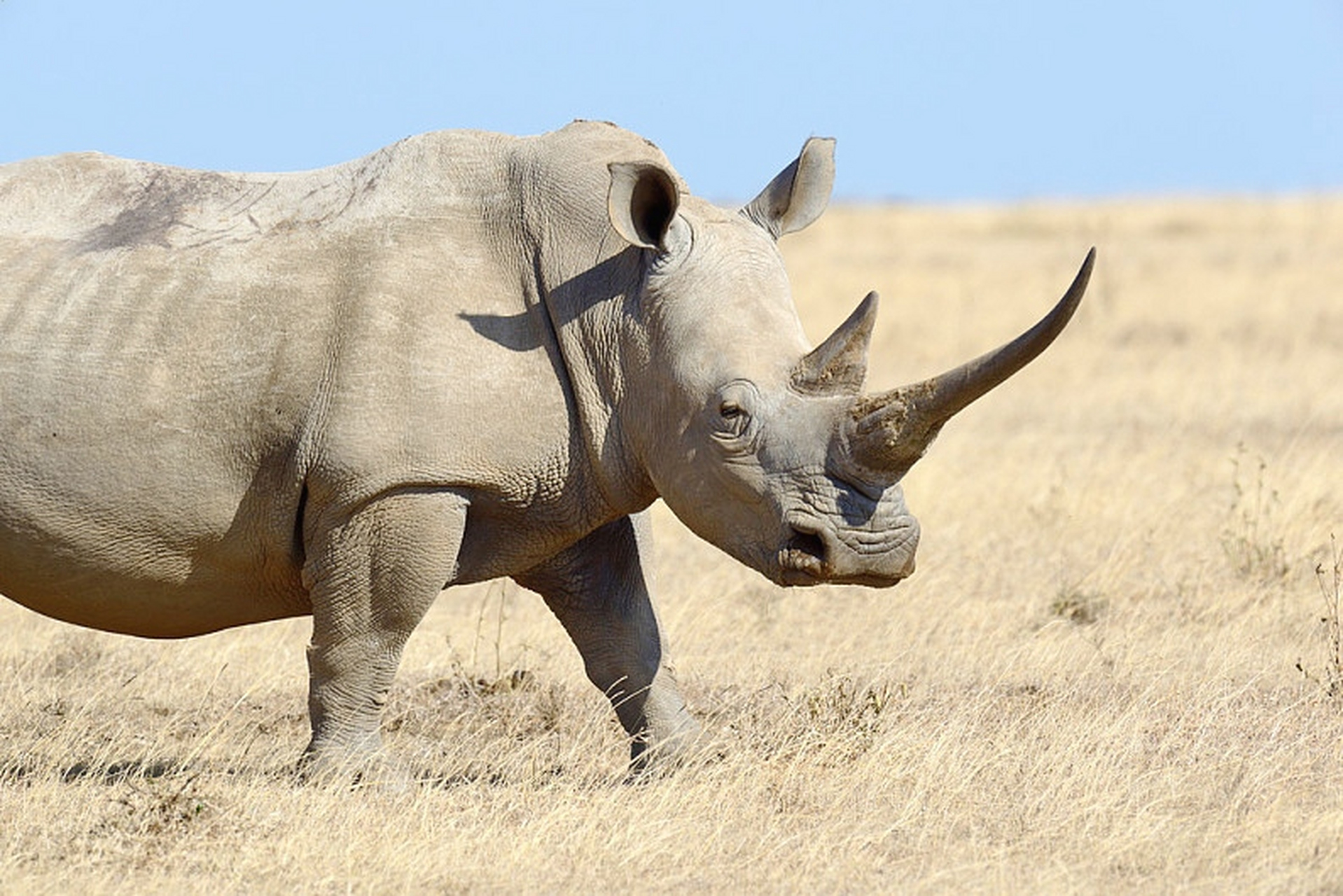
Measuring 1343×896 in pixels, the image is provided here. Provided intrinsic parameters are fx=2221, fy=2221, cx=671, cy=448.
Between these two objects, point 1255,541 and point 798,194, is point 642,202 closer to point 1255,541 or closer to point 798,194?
point 798,194

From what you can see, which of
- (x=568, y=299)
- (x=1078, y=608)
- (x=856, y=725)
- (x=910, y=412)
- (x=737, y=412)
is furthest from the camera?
(x=1078, y=608)

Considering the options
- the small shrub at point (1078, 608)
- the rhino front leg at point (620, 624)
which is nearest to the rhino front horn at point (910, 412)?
the rhino front leg at point (620, 624)

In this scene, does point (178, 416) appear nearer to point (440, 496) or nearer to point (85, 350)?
point (85, 350)

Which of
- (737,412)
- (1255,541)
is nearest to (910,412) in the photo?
(737,412)

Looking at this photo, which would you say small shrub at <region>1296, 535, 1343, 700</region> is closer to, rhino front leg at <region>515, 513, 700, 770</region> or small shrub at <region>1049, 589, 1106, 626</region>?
small shrub at <region>1049, 589, 1106, 626</region>

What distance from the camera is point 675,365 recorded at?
6.60 meters

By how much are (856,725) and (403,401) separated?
1.84m

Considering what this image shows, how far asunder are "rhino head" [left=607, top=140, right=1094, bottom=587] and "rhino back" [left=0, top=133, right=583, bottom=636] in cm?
39

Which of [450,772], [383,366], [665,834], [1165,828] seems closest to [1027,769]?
[1165,828]

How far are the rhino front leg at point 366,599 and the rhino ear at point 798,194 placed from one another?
1394mm

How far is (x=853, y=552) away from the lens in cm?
627

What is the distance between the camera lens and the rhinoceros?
21.1ft

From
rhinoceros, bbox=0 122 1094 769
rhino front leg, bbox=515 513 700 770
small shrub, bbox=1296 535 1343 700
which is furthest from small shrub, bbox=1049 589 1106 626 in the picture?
rhinoceros, bbox=0 122 1094 769

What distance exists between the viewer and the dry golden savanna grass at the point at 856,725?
5.87m
